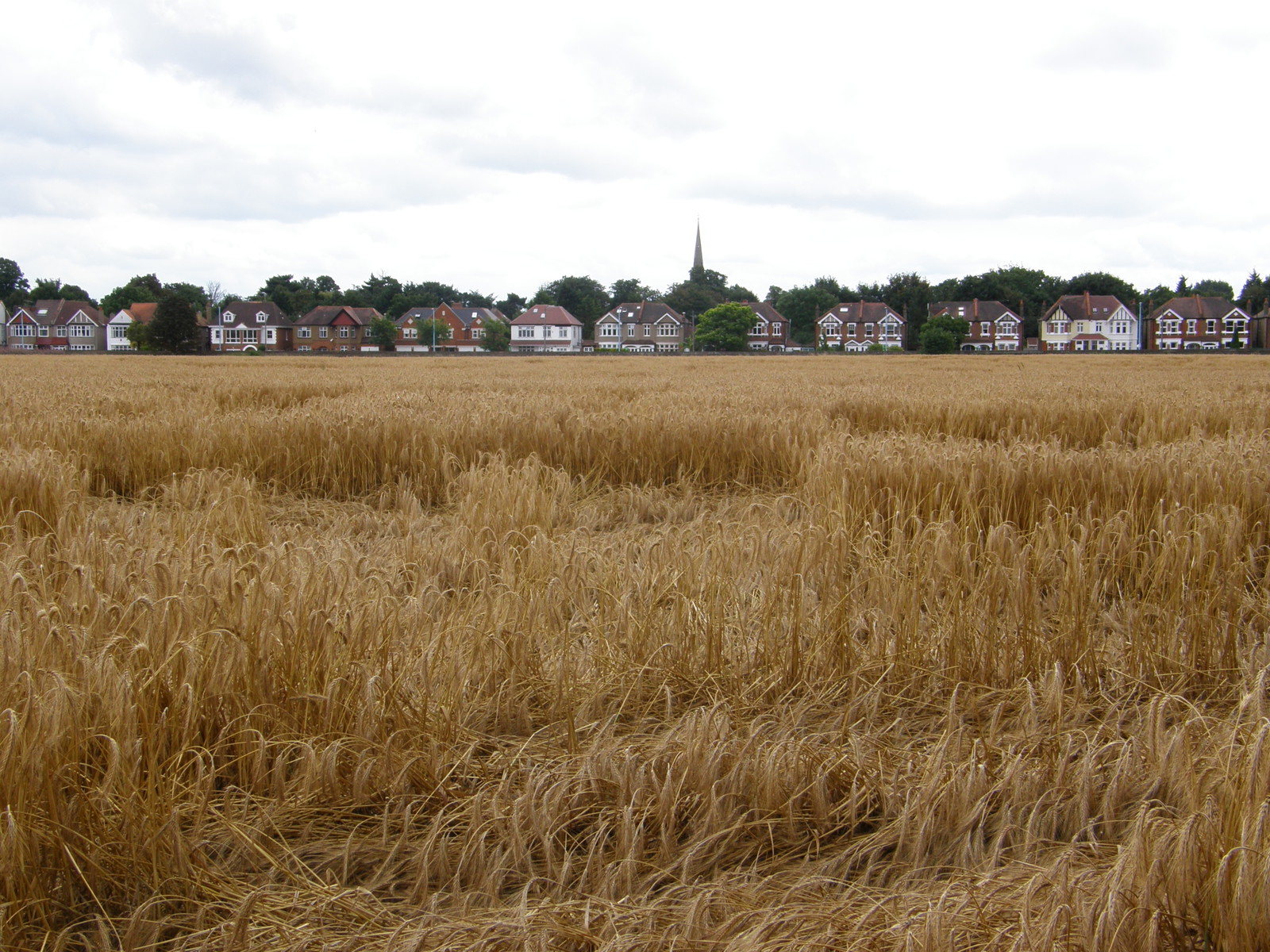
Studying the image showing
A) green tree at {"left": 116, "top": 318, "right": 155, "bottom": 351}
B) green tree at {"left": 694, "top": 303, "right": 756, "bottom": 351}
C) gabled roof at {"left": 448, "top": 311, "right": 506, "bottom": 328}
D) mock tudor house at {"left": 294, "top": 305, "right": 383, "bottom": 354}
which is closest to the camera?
green tree at {"left": 116, "top": 318, "right": 155, "bottom": 351}

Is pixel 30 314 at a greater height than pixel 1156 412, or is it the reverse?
pixel 30 314

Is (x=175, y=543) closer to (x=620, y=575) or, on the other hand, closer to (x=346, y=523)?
(x=346, y=523)

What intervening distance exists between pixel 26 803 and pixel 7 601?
99 centimetres

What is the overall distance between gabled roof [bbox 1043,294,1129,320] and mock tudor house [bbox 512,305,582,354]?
6236cm

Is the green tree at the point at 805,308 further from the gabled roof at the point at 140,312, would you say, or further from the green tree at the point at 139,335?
the gabled roof at the point at 140,312

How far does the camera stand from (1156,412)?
8.18 meters

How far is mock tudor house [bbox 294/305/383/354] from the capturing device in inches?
4031

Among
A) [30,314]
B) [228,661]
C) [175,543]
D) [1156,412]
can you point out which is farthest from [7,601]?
[30,314]

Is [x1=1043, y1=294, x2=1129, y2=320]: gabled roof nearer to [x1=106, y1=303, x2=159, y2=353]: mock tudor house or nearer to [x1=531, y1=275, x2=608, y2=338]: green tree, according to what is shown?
[x1=531, y1=275, x2=608, y2=338]: green tree

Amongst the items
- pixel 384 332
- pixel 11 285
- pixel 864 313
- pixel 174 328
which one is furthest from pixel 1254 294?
pixel 11 285

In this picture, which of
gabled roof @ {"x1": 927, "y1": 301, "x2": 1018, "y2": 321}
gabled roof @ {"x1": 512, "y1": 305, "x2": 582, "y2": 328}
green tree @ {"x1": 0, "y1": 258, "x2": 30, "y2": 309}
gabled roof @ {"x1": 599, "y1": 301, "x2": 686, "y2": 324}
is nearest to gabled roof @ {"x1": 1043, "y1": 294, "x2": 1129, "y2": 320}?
gabled roof @ {"x1": 927, "y1": 301, "x2": 1018, "y2": 321}

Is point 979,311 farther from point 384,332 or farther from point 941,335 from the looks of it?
point 384,332

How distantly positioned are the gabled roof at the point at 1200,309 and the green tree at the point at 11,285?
512 ft

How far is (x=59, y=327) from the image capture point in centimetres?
10462
